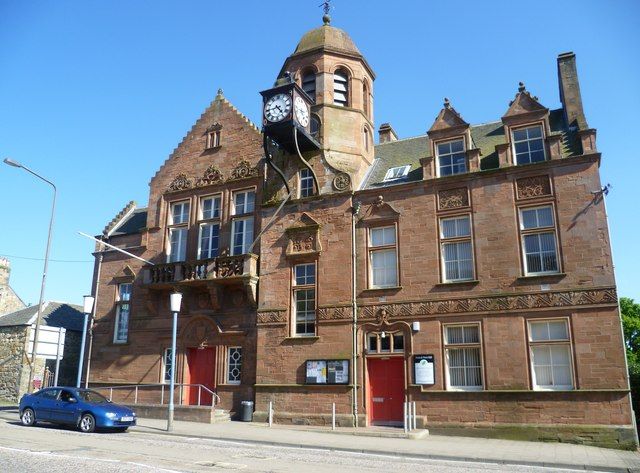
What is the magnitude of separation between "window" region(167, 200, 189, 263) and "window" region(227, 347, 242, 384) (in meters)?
5.34

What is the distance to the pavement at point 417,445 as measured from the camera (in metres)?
13.1

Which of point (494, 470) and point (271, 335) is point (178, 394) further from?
point (494, 470)

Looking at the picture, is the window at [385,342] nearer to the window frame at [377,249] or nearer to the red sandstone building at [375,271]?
the red sandstone building at [375,271]

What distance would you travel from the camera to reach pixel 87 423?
16719 mm

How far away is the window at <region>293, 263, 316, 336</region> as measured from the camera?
21.9m

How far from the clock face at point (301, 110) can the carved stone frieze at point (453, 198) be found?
21.8ft

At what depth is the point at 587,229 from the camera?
60.1 ft

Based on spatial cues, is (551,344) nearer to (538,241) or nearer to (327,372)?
(538,241)

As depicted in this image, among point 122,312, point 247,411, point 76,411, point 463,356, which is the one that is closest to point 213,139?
point 122,312

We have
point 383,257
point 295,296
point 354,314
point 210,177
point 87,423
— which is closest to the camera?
point 87,423

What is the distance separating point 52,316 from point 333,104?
21.5 metres

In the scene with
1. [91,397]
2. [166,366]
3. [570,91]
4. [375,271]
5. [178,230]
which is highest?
[570,91]

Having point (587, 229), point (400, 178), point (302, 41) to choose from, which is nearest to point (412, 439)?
point (587, 229)

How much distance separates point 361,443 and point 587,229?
404 inches
